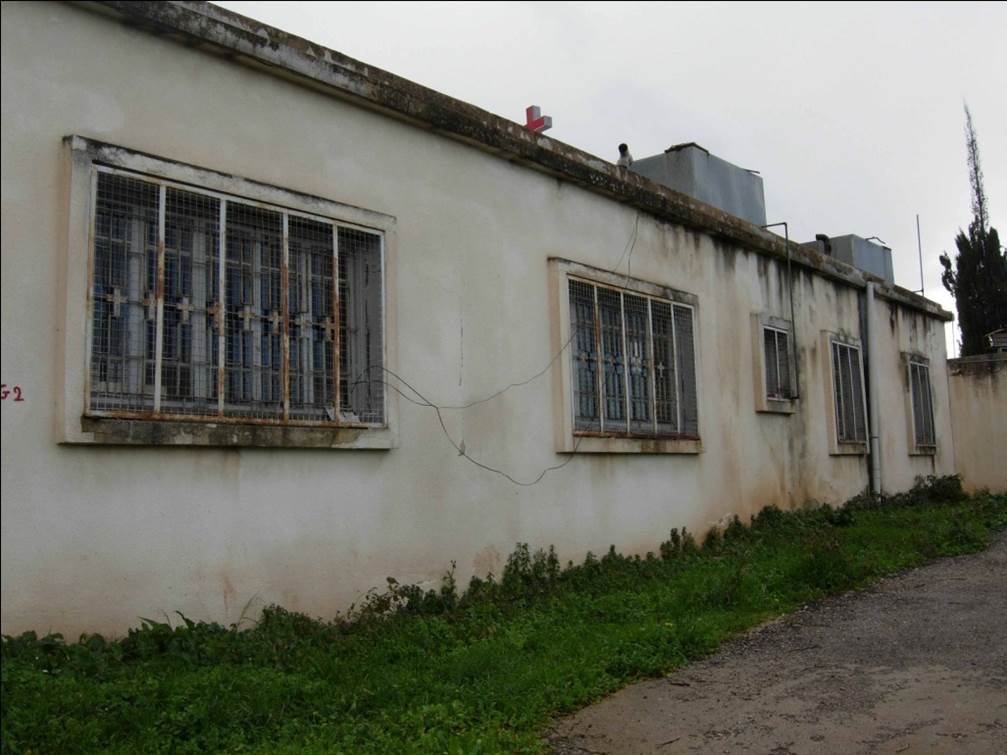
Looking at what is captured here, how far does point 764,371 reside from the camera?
10430 mm

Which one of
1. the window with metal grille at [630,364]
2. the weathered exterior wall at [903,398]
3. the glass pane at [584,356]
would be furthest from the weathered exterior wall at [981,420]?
the glass pane at [584,356]

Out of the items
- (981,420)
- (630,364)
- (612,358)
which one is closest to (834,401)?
(630,364)

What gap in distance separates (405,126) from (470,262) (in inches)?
41.1

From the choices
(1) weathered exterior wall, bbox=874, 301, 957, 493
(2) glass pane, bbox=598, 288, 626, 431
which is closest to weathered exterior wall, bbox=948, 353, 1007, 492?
(1) weathered exterior wall, bbox=874, 301, 957, 493

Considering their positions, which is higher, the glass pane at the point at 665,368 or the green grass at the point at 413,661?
the glass pane at the point at 665,368

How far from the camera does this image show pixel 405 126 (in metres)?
6.64

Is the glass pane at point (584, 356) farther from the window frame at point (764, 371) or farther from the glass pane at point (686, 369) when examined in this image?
the window frame at point (764, 371)

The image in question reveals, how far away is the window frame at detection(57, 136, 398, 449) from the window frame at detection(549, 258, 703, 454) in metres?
1.80

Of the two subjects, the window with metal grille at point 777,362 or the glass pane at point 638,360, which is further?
the window with metal grille at point 777,362

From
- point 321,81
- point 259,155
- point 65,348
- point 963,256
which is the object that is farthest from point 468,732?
point 963,256

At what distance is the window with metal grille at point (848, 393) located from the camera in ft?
40.1

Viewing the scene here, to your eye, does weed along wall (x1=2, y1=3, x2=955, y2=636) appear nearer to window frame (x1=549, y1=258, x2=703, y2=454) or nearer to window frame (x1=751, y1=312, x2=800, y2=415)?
window frame (x1=549, y1=258, x2=703, y2=454)

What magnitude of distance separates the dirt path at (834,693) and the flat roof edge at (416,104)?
3.88 meters

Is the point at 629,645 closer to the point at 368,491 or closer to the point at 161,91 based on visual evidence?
the point at 368,491
